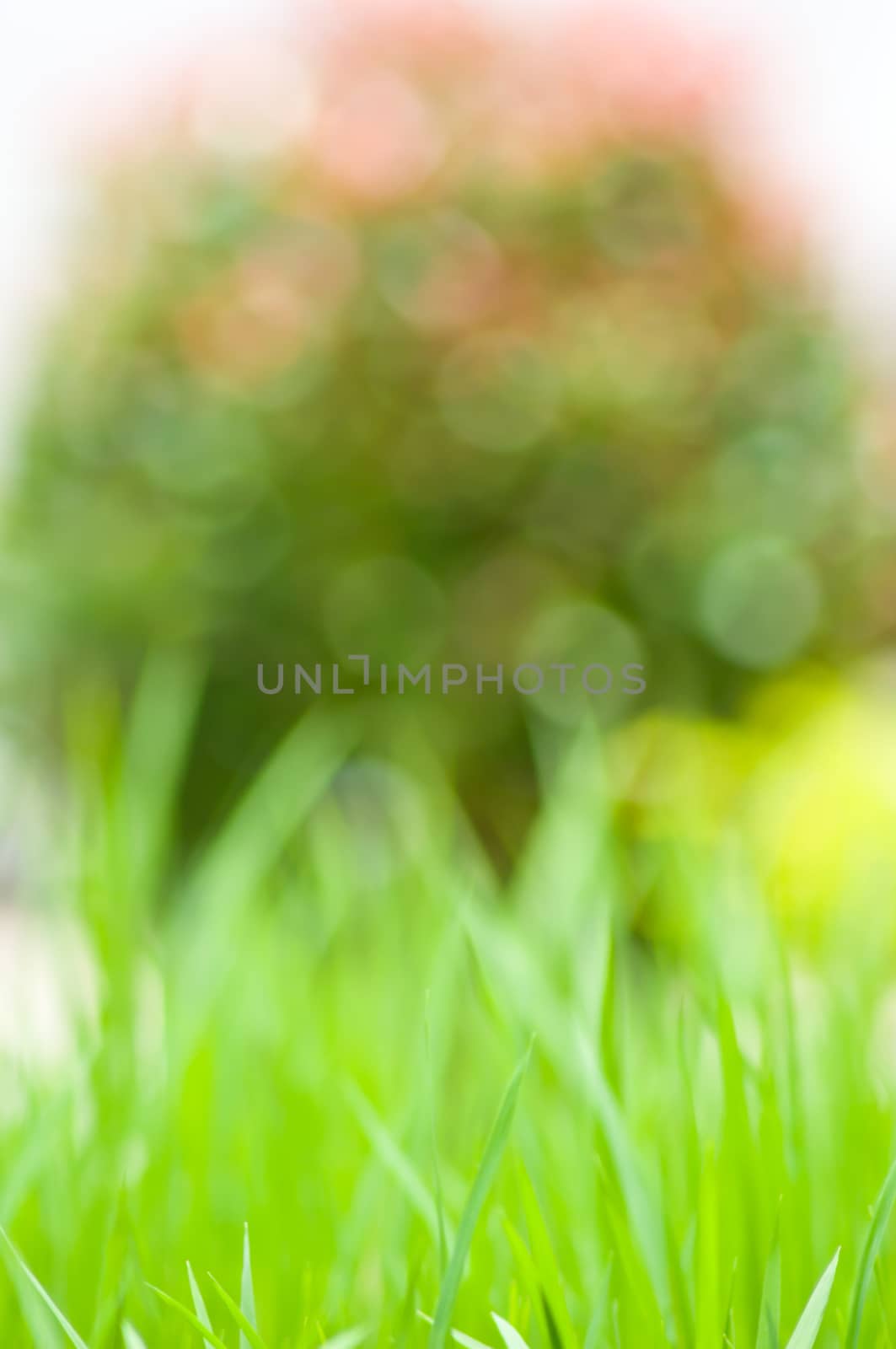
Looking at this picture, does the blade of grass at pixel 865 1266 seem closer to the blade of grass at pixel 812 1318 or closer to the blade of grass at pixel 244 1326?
the blade of grass at pixel 812 1318

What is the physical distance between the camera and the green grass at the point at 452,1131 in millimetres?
394

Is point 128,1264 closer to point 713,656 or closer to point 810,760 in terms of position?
point 810,760

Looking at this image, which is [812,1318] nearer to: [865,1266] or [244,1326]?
[865,1266]

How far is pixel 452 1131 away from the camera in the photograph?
0.69m

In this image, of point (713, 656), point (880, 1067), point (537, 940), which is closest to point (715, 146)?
point (713, 656)

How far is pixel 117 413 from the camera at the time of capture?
6.61 ft

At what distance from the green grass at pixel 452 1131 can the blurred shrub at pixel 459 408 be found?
3.52 feet

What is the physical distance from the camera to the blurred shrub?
6.07ft

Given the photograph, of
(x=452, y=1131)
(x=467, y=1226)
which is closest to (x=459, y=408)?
(x=452, y=1131)

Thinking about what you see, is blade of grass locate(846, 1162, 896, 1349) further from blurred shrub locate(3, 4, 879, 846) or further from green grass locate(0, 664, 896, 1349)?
blurred shrub locate(3, 4, 879, 846)

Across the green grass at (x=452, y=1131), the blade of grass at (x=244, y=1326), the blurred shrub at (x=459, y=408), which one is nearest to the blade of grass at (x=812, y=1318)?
the green grass at (x=452, y=1131)

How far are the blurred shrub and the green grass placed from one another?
107 centimetres

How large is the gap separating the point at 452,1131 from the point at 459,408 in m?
1.32

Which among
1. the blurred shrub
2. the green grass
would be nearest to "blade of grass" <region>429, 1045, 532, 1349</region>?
the green grass
